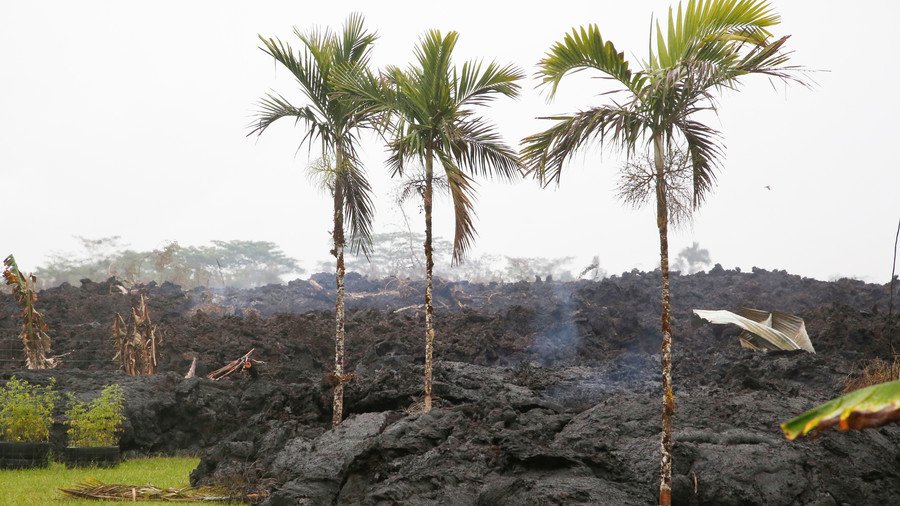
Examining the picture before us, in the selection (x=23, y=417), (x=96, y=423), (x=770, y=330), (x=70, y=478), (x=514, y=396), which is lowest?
(x=70, y=478)

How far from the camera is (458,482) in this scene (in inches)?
313

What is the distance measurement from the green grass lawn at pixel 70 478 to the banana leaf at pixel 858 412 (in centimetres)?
901

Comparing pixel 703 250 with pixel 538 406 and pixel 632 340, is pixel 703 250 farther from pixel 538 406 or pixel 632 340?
pixel 538 406

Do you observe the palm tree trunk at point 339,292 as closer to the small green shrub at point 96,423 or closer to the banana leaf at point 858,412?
the small green shrub at point 96,423

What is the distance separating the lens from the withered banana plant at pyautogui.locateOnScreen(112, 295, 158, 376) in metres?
17.2

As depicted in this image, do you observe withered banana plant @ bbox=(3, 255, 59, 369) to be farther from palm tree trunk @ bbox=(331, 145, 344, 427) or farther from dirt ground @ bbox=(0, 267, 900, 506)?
palm tree trunk @ bbox=(331, 145, 344, 427)

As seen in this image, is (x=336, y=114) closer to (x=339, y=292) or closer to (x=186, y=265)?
(x=339, y=292)

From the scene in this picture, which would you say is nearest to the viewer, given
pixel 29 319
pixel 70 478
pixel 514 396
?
pixel 70 478

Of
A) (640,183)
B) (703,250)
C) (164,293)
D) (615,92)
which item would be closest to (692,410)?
(640,183)

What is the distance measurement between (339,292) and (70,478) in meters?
4.86

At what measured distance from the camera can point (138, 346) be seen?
17344 millimetres

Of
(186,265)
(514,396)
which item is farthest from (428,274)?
(186,265)

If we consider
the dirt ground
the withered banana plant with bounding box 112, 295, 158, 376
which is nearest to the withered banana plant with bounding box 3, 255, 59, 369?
the dirt ground

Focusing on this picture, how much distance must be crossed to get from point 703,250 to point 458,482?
201 feet
